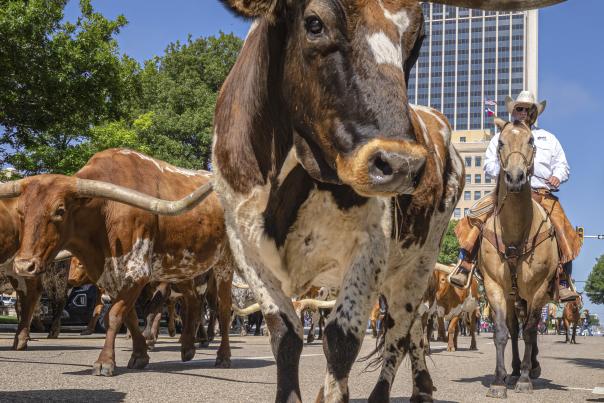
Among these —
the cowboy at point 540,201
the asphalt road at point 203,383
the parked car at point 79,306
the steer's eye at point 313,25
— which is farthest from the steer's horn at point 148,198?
the parked car at point 79,306

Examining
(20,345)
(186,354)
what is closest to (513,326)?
(186,354)

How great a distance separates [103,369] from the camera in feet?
26.2

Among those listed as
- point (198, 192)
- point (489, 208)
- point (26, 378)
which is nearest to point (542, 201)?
point (489, 208)

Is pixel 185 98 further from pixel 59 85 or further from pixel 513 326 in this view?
pixel 513 326

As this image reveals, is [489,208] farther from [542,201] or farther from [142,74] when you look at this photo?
[142,74]

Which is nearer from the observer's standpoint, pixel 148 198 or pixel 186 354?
pixel 148 198

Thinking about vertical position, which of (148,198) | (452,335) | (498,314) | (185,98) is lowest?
(452,335)

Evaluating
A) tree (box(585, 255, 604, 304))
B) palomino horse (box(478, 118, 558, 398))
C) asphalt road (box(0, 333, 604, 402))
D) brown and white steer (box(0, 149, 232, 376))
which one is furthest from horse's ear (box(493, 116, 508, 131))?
tree (box(585, 255, 604, 304))

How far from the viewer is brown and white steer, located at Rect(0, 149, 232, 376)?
309 inches

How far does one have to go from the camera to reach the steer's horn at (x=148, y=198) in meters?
5.73

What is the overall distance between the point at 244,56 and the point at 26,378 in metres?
4.06

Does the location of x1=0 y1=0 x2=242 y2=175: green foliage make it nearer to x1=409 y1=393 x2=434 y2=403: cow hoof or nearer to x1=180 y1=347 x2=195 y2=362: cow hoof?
x1=180 y1=347 x2=195 y2=362: cow hoof

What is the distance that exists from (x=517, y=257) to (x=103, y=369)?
4.82 metres

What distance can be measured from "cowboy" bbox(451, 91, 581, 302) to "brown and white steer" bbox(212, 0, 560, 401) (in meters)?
5.25
